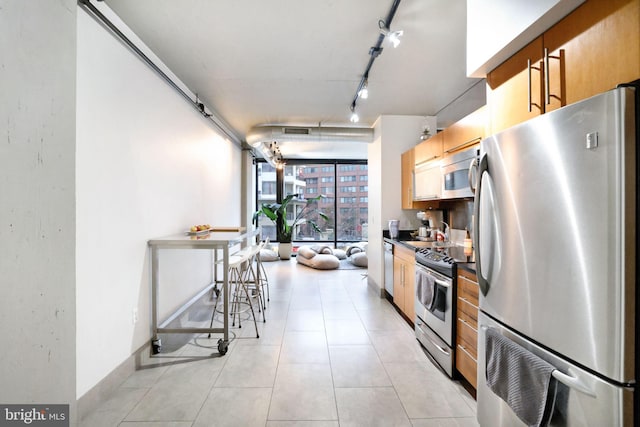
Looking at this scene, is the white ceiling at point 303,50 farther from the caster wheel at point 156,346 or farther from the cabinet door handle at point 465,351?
the caster wheel at point 156,346

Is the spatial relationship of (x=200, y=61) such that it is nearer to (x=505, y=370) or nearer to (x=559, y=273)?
(x=559, y=273)

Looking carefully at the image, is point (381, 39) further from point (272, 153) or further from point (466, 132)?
point (272, 153)

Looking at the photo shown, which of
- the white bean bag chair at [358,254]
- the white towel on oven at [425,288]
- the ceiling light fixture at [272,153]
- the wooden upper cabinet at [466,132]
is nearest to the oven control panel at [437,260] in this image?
the white towel on oven at [425,288]

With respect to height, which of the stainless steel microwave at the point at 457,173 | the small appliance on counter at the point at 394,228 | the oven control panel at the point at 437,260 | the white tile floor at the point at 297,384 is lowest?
the white tile floor at the point at 297,384

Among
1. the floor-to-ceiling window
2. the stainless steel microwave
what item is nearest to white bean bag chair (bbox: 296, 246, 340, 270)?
the floor-to-ceiling window

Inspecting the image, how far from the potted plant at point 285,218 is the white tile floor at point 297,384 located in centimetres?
389

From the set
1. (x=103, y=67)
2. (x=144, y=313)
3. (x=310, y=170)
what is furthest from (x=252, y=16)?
(x=310, y=170)

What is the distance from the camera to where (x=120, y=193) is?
81.4 inches

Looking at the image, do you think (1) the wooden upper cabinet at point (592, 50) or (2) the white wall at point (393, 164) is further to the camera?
(2) the white wall at point (393, 164)

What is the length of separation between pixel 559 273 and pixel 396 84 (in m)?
2.65

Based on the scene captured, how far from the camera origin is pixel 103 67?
1.89 m

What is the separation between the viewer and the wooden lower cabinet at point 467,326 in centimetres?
184

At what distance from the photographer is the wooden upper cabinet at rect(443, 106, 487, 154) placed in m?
2.25

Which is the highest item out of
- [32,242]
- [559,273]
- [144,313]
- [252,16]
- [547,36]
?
[252,16]
